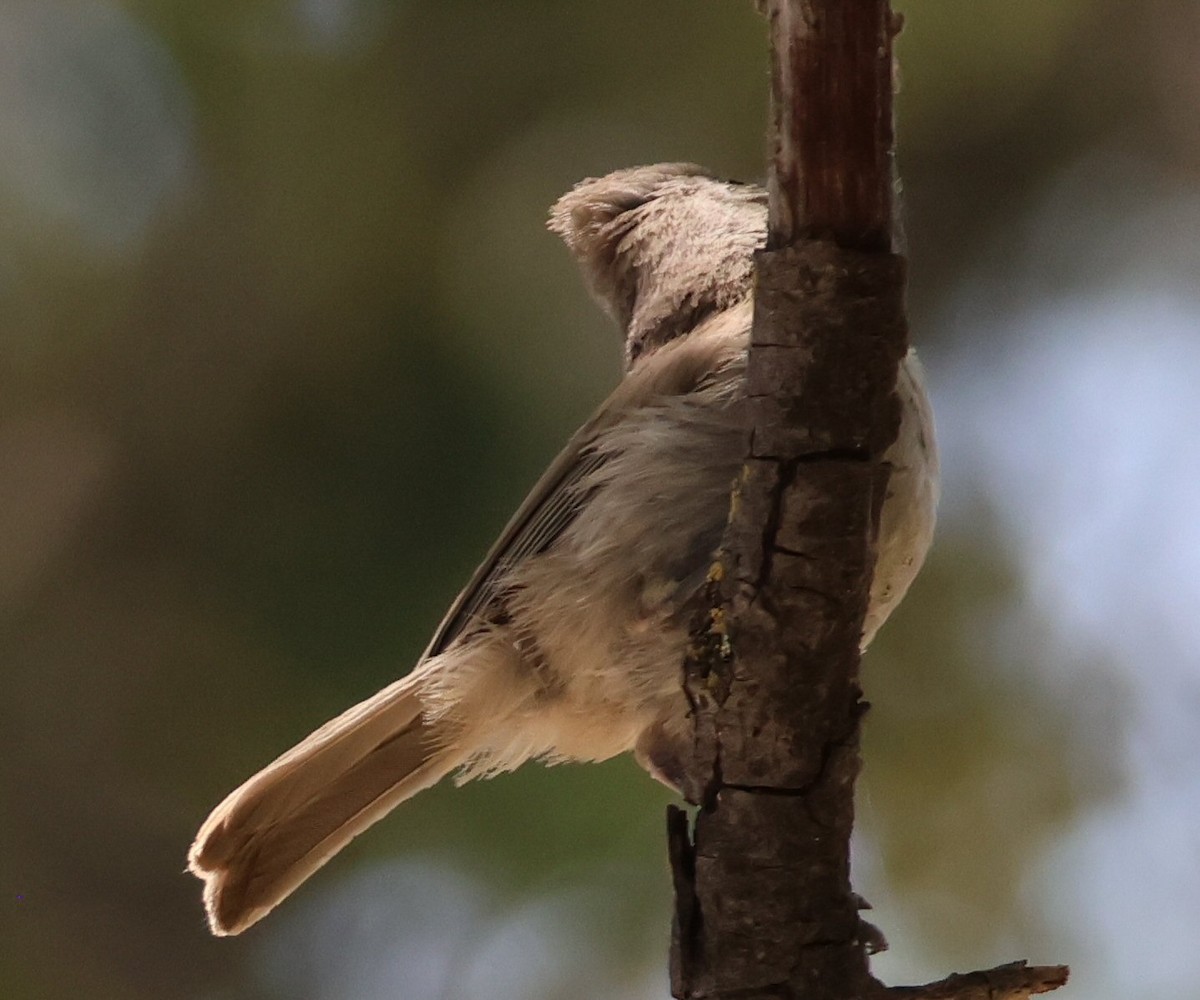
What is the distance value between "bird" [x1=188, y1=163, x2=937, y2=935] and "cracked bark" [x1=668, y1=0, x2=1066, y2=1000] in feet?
0.98

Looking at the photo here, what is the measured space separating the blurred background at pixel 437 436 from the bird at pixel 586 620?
0.66 meters

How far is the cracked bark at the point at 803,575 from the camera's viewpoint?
4.36 ft

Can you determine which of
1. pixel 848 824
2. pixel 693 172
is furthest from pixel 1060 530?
pixel 848 824

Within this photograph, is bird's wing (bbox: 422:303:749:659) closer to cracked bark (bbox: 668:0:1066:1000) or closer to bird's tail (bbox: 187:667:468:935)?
bird's tail (bbox: 187:667:468:935)

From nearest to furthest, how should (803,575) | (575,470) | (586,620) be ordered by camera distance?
(803,575) < (586,620) < (575,470)

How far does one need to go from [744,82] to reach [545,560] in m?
1.38

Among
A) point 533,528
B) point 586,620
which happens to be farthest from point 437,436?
point 586,620

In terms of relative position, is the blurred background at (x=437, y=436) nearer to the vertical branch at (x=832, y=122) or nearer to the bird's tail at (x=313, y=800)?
the bird's tail at (x=313, y=800)

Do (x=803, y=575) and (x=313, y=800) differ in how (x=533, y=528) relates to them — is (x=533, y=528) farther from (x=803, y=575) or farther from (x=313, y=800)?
(x=803, y=575)

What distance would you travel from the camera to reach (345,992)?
286 centimetres

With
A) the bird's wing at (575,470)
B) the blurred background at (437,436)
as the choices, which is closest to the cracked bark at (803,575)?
the bird's wing at (575,470)

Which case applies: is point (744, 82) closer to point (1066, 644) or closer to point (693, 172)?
point (693, 172)

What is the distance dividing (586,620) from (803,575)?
547 mm

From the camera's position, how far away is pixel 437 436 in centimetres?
286
